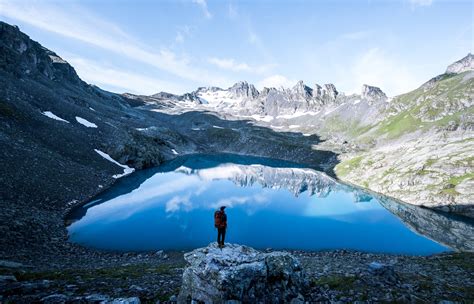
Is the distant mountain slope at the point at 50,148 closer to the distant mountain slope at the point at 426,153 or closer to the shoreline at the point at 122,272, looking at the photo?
the shoreline at the point at 122,272

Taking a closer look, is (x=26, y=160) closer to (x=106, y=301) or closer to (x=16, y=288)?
(x=16, y=288)

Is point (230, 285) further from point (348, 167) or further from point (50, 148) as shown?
point (348, 167)

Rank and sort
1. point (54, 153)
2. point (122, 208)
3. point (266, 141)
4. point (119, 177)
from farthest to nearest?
point (266, 141) < point (119, 177) < point (54, 153) < point (122, 208)

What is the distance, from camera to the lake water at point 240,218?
40.1 meters

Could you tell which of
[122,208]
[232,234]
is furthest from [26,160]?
[232,234]

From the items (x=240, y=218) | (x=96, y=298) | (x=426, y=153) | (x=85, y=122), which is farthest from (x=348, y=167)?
(x=96, y=298)

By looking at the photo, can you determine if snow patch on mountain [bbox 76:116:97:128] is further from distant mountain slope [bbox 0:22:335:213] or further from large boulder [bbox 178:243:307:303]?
large boulder [bbox 178:243:307:303]

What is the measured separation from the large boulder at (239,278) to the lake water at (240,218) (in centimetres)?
2333

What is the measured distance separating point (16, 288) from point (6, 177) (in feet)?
112

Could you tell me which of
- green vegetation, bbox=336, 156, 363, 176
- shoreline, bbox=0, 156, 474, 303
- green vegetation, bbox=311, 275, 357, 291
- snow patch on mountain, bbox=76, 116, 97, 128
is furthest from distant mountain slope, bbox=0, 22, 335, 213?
green vegetation, bbox=336, 156, 363, 176

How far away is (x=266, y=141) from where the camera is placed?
7500 inches

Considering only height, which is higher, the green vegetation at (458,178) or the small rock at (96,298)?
the green vegetation at (458,178)

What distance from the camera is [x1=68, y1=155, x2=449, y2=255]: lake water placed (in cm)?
4006

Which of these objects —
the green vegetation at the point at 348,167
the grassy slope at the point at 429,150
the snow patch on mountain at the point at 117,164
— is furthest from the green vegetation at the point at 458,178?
the snow patch on mountain at the point at 117,164
